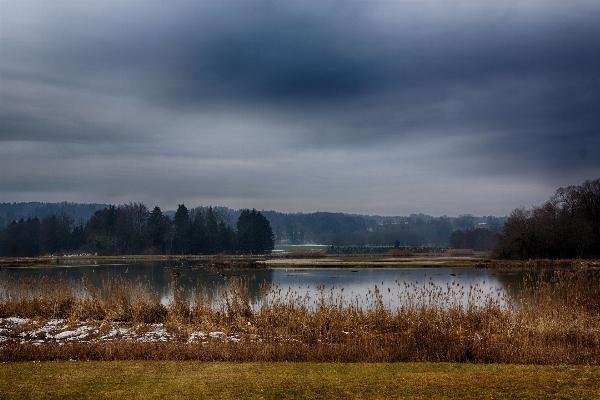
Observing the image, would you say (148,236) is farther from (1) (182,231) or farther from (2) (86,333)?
(2) (86,333)

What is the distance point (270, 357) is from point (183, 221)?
10889 cm

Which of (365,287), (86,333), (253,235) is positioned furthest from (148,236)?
(86,333)

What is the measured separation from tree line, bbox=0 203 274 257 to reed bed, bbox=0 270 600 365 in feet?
309

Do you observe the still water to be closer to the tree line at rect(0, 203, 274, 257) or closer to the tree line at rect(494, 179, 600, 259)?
the tree line at rect(494, 179, 600, 259)

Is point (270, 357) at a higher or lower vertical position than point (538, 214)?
lower

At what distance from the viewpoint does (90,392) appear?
8.88 m

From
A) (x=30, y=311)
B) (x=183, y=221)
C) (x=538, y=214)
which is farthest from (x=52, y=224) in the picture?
(x=30, y=311)

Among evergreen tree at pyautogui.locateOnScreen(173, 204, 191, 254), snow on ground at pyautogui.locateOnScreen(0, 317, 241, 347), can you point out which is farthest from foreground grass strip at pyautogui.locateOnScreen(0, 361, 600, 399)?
evergreen tree at pyautogui.locateOnScreen(173, 204, 191, 254)

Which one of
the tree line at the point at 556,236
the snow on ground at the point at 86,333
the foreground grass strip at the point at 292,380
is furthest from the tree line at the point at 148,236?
the foreground grass strip at the point at 292,380

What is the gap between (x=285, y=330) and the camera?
52.9ft

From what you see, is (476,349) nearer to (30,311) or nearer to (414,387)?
(414,387)

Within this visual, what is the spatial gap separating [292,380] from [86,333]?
9.25 metres

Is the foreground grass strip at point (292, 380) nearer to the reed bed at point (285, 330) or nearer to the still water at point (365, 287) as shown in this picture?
the reed bed at point (285, 330)

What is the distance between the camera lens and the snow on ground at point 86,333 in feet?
48.8
